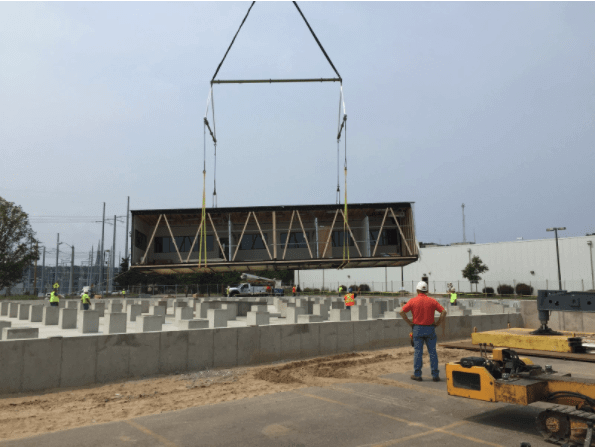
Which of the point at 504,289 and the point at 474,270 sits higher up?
the point at 474,270

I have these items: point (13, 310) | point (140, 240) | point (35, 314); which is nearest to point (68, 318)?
point (35, 314)

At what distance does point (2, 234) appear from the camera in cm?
5159

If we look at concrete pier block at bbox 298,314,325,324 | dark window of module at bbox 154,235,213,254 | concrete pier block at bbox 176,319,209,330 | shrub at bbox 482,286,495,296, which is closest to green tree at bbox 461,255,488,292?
shrub at bbox 482,286,495,296

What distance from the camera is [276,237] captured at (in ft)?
99.5

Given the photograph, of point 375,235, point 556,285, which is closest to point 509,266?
point 556,285

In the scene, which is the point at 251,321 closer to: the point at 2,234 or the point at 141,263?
the point at 141,263

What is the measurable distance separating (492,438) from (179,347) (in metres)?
7.47

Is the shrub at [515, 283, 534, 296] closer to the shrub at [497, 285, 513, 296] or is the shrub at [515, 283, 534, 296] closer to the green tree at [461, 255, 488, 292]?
the shrub at [497, 285, 513, 296]

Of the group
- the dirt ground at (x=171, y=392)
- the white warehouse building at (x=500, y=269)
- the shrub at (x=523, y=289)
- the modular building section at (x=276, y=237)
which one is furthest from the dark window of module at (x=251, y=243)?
the shrub at (x=523, y=289)

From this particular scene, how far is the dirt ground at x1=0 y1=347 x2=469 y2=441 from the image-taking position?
7.39 metres

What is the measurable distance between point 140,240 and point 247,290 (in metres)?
25.4

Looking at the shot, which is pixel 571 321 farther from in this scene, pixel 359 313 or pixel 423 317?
pixel 423 317

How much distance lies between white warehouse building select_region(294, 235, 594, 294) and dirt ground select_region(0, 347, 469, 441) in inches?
1525

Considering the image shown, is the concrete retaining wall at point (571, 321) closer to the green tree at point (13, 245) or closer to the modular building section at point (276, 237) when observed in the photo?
the modular building section at point (276, 237)
